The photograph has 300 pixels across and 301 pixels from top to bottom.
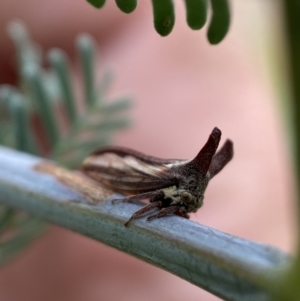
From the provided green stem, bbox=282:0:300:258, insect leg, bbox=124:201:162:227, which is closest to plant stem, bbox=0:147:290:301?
insect leg, bbox=124:201:162:227

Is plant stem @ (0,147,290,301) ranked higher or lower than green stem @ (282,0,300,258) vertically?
lower

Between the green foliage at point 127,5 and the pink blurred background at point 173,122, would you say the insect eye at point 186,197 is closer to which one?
the green foliage at point 127,5

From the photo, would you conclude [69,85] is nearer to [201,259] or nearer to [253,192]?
[201,259]

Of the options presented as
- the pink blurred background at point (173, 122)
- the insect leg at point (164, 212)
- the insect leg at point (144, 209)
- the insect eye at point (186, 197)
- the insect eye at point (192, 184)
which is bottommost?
the pink blurred background at point (173, 122)

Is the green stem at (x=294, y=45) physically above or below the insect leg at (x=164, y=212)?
above

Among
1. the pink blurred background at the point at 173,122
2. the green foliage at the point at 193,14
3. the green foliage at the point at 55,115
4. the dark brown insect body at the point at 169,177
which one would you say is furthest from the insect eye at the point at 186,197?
the pink blurred background at the point at 173,122

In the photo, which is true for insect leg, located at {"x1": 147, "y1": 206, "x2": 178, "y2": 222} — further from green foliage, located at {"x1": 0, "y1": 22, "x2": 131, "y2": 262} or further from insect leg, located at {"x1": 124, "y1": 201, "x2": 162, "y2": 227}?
green foliage, located at {"x1": 0, "y1": 22, "x2": 131, "y2": 262}
